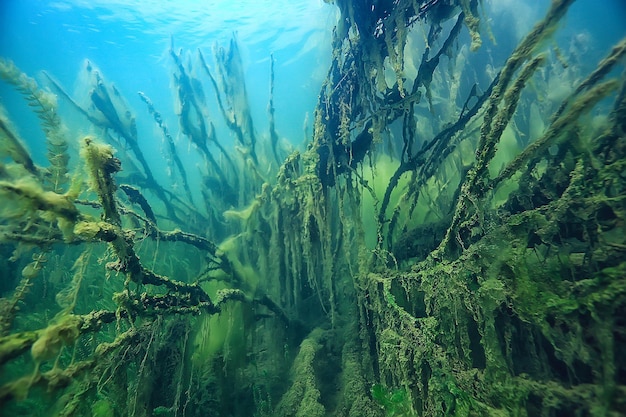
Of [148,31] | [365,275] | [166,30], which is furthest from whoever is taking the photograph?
[148,31]

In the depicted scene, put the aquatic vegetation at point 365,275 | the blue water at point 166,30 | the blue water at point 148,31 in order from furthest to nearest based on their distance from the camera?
the blue water at point 148,31 < the blue water at point 166,30 < the aquatic vegetation at point 365,275

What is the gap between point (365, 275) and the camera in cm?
296

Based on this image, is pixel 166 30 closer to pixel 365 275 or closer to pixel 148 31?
pixel 148 31

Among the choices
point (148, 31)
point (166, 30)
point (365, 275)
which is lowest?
point (365, 275)

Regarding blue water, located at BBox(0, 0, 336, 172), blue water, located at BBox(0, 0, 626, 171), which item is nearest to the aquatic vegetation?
blue water, located at BBox(0, 0, 626, 171)

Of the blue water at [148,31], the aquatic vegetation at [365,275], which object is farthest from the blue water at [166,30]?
the aquatic vegetation at [365,275]

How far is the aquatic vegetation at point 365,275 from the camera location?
4.95ft

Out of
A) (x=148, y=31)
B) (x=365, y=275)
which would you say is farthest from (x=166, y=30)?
(x=365, y=275)

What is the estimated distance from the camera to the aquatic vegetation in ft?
4.95

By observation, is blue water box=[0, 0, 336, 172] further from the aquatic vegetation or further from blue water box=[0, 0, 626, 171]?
the aquatic vegetation

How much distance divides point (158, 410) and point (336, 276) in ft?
8.08

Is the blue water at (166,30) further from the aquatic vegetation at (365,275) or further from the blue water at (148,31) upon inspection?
the aquatic vegetation at (365,275)

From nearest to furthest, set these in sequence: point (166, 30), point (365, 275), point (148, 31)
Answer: point (365, 275)
point (166, 30)
point (148, 31)

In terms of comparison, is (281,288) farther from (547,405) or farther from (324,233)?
(547,405)
